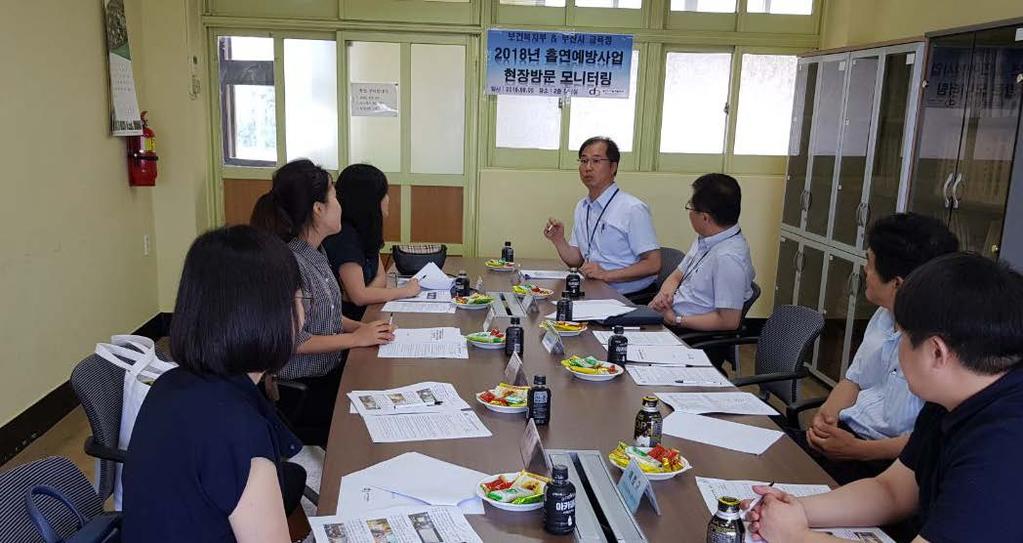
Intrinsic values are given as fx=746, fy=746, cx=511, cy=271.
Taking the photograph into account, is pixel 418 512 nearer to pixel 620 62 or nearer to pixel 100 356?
pixel 100 356

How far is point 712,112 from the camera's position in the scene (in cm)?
545

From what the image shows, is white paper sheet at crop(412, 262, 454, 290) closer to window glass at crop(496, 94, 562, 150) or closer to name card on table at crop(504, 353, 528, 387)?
name card on table at crop(504, 353, 528, 387)

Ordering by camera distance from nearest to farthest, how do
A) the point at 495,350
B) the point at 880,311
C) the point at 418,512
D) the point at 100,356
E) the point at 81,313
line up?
1. the point at 418,512
2. the point at 100,356
3. the point at 880,311
4. the point at 495,350
5. the point at 81,313

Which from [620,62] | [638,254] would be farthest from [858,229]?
[620,62]

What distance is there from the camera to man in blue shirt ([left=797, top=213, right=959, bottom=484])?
79.6 inches

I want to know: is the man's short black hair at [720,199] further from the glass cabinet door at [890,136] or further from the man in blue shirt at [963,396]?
the man in blue shirt at [963,396]

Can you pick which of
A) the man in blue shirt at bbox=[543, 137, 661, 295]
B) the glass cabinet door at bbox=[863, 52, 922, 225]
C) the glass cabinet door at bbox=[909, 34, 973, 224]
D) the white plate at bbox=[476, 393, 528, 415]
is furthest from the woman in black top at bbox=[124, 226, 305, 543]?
the glass cabinet door at bbox=[863, 52, 922, 225]

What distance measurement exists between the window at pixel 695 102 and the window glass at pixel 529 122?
2.63 ft

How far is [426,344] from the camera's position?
2.52 metres

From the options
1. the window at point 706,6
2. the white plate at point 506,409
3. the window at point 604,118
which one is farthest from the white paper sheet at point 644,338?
the window at point 706,6

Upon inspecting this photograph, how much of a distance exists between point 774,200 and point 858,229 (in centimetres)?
130

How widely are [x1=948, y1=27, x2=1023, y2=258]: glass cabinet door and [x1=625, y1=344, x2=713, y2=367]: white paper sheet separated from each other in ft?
5.19

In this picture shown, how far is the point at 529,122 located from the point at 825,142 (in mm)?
2006

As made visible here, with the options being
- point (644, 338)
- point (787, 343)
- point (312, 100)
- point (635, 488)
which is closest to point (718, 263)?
point (787, 343)
